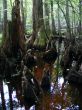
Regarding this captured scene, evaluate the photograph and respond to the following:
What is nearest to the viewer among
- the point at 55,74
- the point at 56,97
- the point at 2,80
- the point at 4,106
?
the point at 4,106

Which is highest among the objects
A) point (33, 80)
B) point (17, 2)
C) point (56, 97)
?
point (17, 2)

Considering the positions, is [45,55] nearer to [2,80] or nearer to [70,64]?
[70,64]

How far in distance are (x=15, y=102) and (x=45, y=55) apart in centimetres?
551

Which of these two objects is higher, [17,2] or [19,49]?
[17,2]

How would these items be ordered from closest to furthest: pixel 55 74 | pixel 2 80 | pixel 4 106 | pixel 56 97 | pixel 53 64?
pixel 4 106, pixel 56 97, pixel 2 80, pixel 55 74, pixel 53 64

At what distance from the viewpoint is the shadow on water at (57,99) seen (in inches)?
285

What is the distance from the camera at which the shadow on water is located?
7.23 m

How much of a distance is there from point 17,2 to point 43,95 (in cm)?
429

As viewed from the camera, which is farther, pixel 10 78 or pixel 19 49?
pixel 19 49

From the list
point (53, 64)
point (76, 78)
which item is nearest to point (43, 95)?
point (76, 78)

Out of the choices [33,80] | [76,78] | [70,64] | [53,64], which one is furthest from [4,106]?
[53,64]

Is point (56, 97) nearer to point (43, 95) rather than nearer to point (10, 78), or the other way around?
point (43, 95)

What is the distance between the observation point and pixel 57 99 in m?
8.02

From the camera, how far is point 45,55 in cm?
1294
